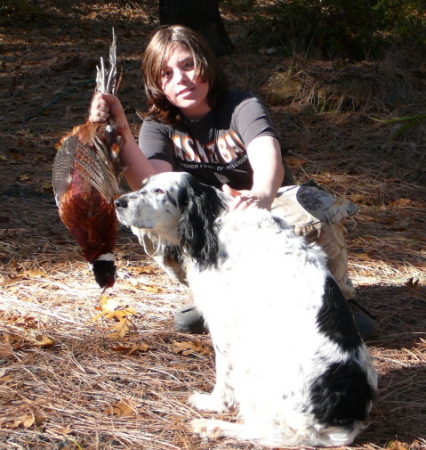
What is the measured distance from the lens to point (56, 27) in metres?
12.8

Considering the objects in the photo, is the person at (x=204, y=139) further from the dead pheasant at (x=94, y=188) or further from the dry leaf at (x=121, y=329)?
the dry leaf at (x=121, y=329)

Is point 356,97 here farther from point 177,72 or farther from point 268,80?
point 177,72

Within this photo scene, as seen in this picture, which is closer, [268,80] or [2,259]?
[2,259]

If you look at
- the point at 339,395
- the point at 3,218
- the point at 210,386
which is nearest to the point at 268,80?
the point at 3,218

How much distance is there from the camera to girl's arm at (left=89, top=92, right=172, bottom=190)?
11.3 feet

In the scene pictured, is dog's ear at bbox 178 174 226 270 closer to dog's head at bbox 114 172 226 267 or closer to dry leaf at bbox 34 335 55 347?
dog's head at bbox 114 172 226 267

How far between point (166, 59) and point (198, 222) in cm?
128

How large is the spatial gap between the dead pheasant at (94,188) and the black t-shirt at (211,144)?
1.15 ft

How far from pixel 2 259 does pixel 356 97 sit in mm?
5367

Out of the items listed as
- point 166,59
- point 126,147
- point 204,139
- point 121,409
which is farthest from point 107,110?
point 121,409

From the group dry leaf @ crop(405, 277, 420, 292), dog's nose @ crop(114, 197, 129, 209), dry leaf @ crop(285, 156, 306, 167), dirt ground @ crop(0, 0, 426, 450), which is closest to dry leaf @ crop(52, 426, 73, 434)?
dirt ground @ crop(0, 0, 426, 450)

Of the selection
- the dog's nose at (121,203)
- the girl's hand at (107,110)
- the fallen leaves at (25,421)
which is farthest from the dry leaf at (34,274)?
the dog's nose at (121,203)

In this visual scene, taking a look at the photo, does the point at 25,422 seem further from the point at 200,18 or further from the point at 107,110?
the point at 200,18

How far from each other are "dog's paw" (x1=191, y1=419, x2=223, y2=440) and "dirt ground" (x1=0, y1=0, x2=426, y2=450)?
5 cm
